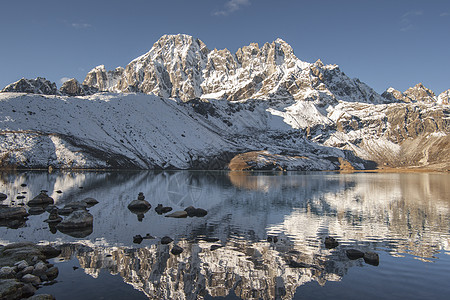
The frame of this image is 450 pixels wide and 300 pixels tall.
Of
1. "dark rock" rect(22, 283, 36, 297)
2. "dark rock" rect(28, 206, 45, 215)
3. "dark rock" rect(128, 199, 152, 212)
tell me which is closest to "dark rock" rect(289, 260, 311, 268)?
"dark rock" rect(22, 283, 36, 297)

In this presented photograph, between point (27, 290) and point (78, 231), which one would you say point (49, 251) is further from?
point (27, 290)

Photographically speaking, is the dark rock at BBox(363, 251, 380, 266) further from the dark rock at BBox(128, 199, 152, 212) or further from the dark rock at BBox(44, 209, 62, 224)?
the dark rock at BBox(44, 209, 62, 224)

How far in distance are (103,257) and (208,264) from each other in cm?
980

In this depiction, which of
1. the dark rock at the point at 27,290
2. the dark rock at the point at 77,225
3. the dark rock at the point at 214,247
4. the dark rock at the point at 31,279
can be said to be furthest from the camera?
the dark rock at the point at 77,225

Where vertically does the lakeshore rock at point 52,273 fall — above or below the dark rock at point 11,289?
below

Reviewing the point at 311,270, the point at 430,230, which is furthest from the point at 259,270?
the point at 430,230

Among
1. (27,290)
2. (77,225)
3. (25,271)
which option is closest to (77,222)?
(77,225)

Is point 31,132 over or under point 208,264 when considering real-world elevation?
over

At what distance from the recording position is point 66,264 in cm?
2719

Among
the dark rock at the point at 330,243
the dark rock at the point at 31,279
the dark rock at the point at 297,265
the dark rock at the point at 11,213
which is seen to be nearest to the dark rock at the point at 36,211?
the dark rock at the point at 11,213

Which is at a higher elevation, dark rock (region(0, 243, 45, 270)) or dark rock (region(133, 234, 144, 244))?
dark rock (region(0, 243, 45, 270))

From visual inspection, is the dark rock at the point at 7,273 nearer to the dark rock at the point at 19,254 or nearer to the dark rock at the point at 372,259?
the dark rock at the point at 19,254

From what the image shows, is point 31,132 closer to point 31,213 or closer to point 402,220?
point 31,213

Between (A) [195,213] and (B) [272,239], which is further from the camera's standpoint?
(A) [195,213]
